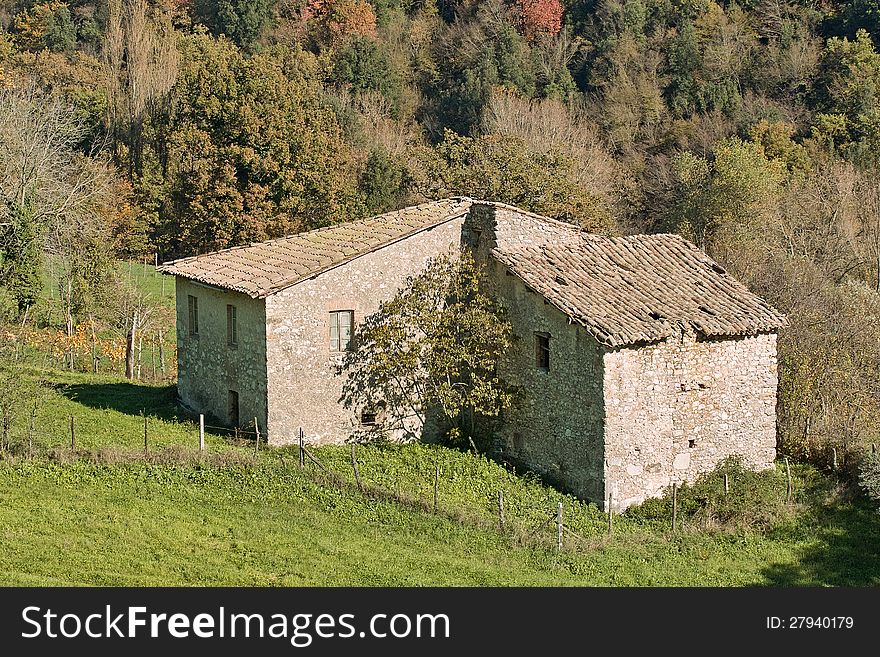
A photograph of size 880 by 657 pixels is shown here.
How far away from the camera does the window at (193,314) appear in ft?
82.9

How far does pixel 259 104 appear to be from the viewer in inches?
1845

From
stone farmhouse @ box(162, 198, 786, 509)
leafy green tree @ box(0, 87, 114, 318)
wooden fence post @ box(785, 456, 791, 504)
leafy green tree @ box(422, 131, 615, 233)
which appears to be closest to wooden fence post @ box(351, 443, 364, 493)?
stone farmhouse @ box(162, 198, 786, 509)

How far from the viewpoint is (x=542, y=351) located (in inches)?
878

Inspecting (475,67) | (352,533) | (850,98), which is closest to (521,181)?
(352,533)

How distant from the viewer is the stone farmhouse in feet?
68.7

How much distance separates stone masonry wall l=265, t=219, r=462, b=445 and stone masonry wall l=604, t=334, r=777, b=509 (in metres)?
5.22

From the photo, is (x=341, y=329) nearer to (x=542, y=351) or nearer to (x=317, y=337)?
(x=317, y=337)

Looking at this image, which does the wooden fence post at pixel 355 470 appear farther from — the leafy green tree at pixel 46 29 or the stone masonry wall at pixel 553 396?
the leafy green tree at pixel 46 29

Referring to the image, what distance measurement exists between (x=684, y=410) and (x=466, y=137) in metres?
30.9

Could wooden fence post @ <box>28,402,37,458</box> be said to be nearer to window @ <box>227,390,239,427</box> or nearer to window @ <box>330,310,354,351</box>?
window @ <box>227,390,239,427</box>

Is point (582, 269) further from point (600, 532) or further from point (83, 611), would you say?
point (83, 611)

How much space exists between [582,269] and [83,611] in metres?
12.9

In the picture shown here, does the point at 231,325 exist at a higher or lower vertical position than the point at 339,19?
lower

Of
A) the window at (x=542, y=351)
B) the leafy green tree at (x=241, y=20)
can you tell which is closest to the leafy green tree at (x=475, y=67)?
the leafy green tree at (x=241, y=20)
